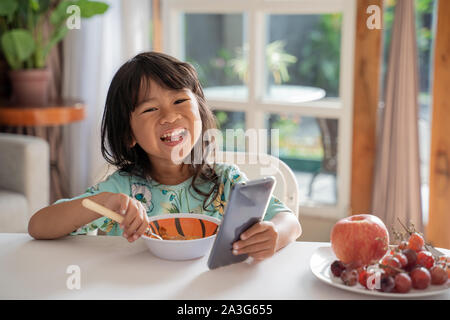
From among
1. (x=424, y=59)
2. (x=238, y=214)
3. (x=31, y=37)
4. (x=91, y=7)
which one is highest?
(x=91, y=7)

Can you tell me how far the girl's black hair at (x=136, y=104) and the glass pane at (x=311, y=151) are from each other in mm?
1297

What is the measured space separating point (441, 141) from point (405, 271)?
153 cm

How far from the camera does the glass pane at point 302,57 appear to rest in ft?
8.73

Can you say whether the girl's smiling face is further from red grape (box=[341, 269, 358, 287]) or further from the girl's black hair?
red grape (box=[341, 269, 358, 287])

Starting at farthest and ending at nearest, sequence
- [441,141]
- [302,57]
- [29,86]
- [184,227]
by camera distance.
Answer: [29,86], [302,57], [441,141], [184,227]

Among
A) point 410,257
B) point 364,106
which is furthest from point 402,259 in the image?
point 364,106

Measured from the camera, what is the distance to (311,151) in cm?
285

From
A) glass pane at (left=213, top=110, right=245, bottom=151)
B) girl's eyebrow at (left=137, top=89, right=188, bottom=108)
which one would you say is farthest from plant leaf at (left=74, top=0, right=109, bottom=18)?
girl's eyebrow at (left=137, top=89, right=188, bottom=108)

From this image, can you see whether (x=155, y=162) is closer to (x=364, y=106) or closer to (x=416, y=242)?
(x=416, y=242)

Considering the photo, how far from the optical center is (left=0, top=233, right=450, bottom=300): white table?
35.5 inches

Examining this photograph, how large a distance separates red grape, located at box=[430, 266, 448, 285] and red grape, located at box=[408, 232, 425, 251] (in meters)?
0.04

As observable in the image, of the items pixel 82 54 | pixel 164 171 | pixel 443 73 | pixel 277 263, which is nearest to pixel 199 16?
pixel 82 54

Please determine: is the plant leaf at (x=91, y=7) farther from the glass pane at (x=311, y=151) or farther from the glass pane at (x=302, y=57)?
the glass pane at (x=311, y=151)
